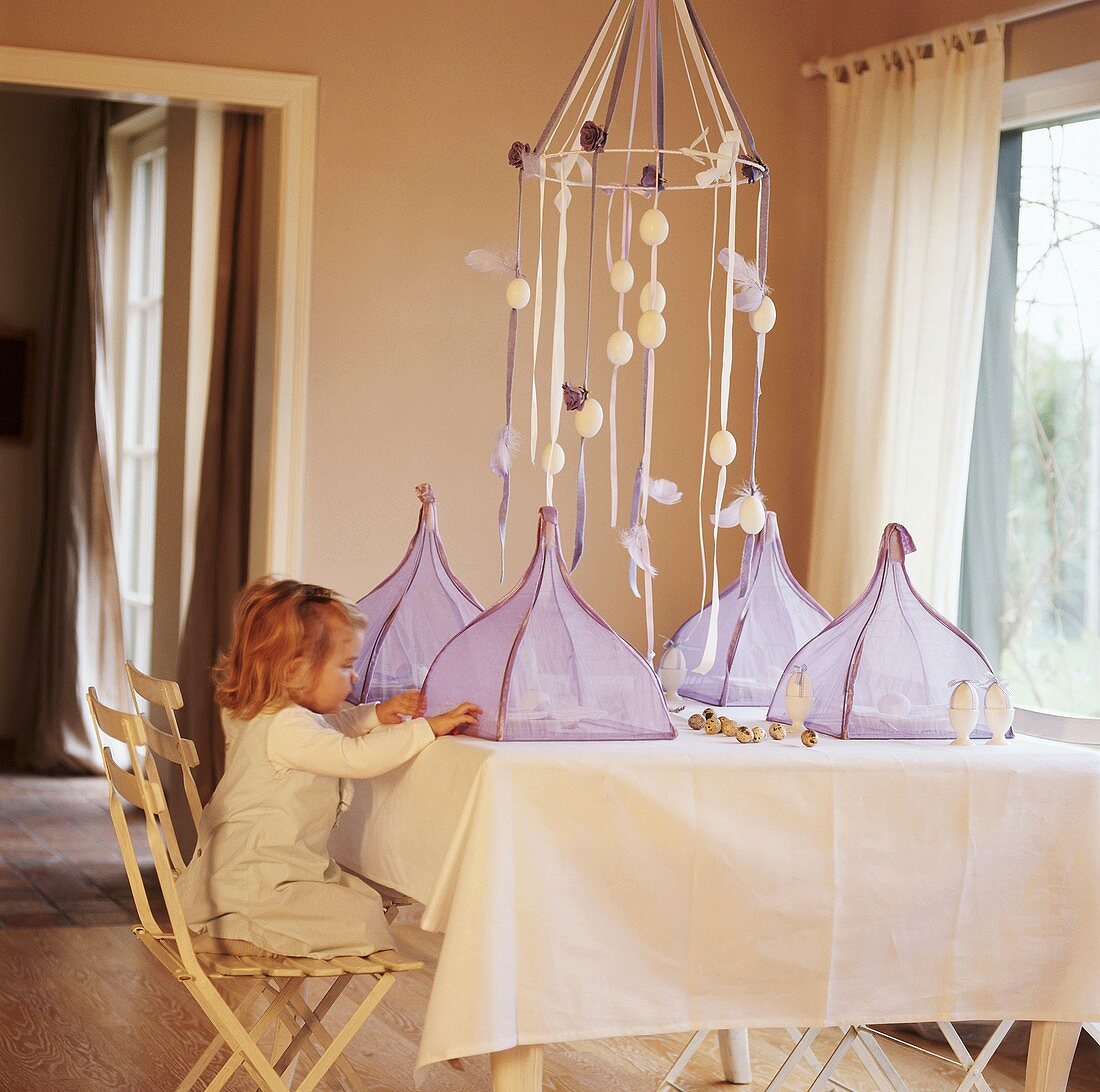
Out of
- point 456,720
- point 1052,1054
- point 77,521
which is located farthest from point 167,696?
point 77,521

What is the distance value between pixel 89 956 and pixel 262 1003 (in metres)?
0.68

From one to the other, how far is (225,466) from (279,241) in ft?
3.47

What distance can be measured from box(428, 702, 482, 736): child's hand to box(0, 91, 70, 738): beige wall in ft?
16.1

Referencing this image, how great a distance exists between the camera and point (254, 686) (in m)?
2.42

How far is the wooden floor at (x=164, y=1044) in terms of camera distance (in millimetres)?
3041

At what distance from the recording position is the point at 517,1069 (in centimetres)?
211

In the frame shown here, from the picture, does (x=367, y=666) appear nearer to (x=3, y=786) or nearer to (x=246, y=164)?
(x=246, y=164)

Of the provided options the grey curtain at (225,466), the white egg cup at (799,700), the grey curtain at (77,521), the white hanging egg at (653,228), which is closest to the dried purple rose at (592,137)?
the white hanging egg at (653,228)

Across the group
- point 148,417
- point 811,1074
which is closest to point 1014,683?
point 811,1074

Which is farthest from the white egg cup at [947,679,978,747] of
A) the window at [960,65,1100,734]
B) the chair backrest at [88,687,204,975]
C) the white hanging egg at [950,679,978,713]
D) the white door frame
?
the white door frame

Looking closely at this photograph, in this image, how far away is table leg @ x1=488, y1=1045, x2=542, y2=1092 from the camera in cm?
211

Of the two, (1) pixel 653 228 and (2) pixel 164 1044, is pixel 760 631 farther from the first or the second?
(2) pixel 164 1044

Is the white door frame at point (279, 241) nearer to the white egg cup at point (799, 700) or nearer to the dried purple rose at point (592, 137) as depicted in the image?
the dried purple rose at point (592, 137)

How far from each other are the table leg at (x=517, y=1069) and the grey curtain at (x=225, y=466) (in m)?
2.59
